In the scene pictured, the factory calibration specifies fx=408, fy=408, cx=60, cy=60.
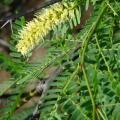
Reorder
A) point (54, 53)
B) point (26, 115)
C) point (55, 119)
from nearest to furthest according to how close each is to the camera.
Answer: point (55, 119) < point (54, 53) < point (26, 115)

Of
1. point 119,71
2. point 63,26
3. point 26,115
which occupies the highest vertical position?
point 63,26

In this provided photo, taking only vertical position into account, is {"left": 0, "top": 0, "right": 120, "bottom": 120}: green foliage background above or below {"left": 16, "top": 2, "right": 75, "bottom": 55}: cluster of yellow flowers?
below

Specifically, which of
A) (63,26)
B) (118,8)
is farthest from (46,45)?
(118,8)

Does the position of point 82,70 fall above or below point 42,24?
below

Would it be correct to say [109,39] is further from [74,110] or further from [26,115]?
[26,115]

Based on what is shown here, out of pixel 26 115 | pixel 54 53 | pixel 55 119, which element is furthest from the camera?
pixel 26 115

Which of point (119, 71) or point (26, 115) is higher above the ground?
point (119, 71)

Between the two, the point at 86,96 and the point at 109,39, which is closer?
the point at 86,96

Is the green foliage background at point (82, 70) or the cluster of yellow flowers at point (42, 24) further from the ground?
the cluster of yellow flowers at point (42, 24)
